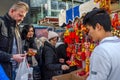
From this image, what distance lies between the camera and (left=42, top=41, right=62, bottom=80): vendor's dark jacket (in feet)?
10.7

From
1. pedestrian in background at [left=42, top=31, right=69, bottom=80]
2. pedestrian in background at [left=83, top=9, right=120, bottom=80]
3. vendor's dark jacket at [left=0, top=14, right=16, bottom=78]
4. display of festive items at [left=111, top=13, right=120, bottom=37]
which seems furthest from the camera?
pedestrian in background at [left=42, top=31, right=69, bottom=80]

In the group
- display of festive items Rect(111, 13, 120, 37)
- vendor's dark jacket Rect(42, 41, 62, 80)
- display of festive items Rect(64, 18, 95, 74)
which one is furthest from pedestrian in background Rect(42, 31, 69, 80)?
display of festive items Rect(111, 13, 120, 37)

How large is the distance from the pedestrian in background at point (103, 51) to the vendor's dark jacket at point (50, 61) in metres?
1.80

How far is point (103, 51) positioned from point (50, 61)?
6.30 ft

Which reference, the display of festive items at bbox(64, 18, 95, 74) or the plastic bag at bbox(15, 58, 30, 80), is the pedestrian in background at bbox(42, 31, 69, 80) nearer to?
the display of festive items at bbox(64, 18, 95, 74)

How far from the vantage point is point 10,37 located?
2.53 meters

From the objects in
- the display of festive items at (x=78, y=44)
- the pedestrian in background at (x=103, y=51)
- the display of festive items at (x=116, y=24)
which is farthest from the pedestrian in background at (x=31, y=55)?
the pedestrian in background at (x=103, y=51)

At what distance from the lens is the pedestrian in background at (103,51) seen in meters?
1.37

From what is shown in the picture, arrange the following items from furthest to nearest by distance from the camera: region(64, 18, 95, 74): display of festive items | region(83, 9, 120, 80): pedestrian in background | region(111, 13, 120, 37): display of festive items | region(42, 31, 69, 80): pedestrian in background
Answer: region(42, 31, 69, 80): pedestrian in background → region(64, 18, 95, 74): display of festive items → region(111, 13, 120, 37): display of festive items → region(83, 9, 120, 80): pedestrian in background

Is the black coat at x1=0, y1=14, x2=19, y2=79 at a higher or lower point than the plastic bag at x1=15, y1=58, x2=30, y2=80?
higher

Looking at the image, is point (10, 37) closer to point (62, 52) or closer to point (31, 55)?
point (31, 55)

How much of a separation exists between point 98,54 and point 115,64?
102mm

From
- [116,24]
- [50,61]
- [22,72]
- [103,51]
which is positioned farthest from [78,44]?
[103,51]

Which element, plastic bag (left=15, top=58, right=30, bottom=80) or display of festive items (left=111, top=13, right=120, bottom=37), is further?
plastic bag (left=15, top=58, right=30, bottom=80)
